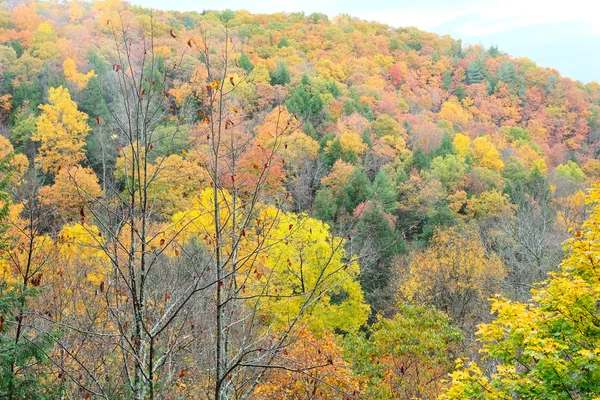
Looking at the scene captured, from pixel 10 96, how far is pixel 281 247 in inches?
1347

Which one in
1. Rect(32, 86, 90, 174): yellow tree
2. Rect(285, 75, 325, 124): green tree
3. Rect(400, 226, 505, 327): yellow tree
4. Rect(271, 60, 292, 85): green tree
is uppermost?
Rect(271, 60, 292, 85): green tree

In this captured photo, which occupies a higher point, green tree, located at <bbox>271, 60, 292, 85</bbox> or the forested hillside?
green tree, located at <bbox>271, 60, 292, 85</bbox>

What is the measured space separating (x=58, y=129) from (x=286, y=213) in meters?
21.2

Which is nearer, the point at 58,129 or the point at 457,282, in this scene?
the point at 457,282

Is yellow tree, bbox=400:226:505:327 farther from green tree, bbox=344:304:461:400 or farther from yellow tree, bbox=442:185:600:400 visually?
yellow tree, bbox=442:185:600:400

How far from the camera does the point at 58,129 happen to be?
33.3 meters

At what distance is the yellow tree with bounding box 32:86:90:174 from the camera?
3297 centimetres

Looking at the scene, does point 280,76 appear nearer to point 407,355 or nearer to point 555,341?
point 407,355

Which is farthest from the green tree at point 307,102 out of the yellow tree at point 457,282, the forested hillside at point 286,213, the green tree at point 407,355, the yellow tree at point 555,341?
the yellow tree at point 555,341

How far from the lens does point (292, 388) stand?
999 cm

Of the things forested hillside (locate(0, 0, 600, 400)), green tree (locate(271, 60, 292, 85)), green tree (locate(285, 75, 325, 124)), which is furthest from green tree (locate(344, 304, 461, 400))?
green tree (locate(271, 60, 292, 85))

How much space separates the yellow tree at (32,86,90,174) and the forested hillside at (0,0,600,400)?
310 mm

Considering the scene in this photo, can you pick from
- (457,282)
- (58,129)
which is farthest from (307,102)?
(457,282)

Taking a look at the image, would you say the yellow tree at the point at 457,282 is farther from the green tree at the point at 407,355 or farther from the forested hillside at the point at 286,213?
the green tree at the point at 407,355
